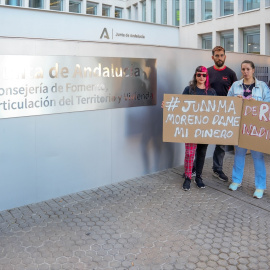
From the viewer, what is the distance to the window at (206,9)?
2704 cm

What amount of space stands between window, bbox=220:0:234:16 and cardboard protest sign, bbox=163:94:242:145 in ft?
70.6

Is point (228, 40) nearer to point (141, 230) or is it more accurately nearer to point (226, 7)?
point (226, 7)

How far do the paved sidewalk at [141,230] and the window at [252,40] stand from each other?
19.5 meters

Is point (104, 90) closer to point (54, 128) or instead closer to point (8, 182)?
point (54, 128)

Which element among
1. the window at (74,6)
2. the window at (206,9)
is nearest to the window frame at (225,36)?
the window at (206,9)

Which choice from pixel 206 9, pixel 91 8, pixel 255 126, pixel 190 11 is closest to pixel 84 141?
pixel 255 126

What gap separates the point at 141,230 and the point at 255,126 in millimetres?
2244

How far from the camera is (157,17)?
3162cm

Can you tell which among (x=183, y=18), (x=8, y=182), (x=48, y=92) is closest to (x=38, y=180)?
(x=8, y=182)

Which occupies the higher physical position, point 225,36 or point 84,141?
point 225,36

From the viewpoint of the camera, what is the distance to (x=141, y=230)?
435 cm

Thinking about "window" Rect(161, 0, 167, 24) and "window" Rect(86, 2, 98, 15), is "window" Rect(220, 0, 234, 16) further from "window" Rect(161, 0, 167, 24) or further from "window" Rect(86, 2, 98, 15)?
"window" Rect(86, 2, 98, 15)

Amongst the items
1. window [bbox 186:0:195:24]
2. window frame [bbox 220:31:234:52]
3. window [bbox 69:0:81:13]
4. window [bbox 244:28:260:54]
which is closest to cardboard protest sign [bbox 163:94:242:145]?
window [bbox 244:28:260:54]

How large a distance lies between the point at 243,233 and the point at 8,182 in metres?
2.90
